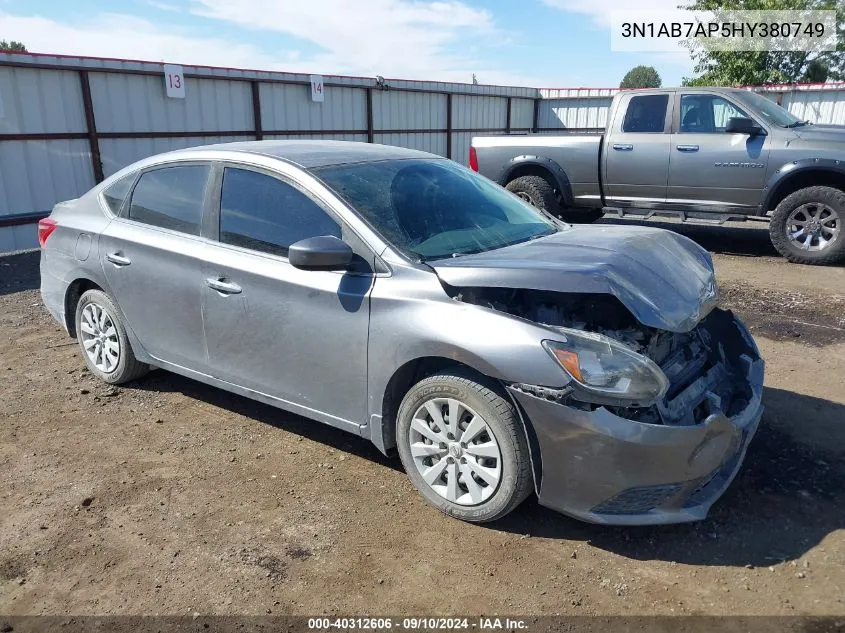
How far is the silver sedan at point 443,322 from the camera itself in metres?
2.82

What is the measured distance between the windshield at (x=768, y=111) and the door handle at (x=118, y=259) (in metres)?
7.94

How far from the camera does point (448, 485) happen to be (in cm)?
320

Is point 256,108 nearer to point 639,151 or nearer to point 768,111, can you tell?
point 639,151

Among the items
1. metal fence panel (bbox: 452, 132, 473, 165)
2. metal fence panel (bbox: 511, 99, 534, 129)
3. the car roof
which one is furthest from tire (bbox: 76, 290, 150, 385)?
metal fence panel (bbox: 511, 99, 534, 129)

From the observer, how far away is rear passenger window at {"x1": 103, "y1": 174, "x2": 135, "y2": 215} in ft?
14.9

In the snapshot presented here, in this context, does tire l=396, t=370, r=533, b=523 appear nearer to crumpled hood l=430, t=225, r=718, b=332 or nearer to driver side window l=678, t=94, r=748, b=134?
crumpled hood l=430, t=225, r=718, b=332

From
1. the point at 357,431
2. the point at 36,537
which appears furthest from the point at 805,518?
the point at 36,537

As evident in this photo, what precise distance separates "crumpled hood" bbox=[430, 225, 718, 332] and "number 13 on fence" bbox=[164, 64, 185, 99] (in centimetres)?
991

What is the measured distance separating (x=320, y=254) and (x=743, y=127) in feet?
24.2

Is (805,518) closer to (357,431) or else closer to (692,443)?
(692,443)

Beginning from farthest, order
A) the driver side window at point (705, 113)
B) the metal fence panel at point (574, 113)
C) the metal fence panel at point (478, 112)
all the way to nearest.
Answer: the metal fence panel at point (574, 113)
the metal fence panel at point (478, 112)
the driver side window at point (705, 113)

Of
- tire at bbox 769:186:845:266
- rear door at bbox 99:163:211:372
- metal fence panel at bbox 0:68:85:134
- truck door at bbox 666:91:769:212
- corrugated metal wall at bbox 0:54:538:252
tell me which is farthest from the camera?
corrugated metal wall at bbox 0:54:538:252

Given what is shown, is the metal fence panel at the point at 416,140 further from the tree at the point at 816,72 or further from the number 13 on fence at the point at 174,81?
the tree at the point at 816,72

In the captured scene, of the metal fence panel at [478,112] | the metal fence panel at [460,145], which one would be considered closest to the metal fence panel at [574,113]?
the metal fence panel at [478,112]
